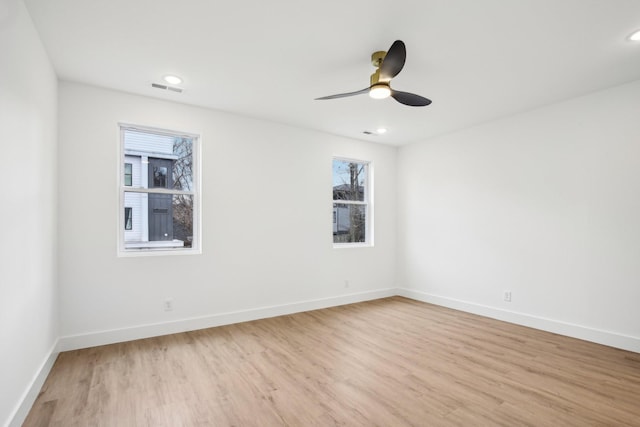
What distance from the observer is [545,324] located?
379 cm

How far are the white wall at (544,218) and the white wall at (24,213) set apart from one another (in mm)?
4795

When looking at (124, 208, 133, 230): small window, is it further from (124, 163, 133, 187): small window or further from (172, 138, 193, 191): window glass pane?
(172, 138, 193, 191): window glass pane

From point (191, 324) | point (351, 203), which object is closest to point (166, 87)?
point (191, 324)

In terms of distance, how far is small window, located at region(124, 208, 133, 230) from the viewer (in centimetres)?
352

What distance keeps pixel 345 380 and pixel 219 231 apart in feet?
7.58

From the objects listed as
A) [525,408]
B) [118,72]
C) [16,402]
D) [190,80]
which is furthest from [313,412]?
[118,72]

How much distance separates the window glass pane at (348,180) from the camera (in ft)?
17.1

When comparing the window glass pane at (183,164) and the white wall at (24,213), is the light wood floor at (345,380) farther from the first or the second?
the window glass pane at (183,164)

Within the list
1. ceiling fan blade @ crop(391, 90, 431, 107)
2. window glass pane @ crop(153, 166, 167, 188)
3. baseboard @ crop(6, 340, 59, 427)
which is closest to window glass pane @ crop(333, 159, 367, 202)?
ceiling fan blade @ crop(391, 90, 431, 107)

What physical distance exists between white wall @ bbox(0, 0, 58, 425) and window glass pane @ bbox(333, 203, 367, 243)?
3546 millimetres

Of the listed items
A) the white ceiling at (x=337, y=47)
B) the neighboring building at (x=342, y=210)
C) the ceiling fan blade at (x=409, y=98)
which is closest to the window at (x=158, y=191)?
the white ceiling at (x=337, y=47)

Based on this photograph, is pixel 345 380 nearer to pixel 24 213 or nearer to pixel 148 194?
pixel 24 213

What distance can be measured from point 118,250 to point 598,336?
5201 mm

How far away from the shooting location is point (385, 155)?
223 inches
